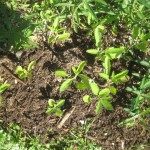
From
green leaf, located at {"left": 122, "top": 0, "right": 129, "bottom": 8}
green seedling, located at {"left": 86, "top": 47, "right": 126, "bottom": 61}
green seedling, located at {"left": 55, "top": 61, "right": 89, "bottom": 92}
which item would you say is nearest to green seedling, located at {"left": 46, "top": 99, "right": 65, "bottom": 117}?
green seedling, located at {"left": 55, "top": 61, "right": 89, "bottom": 92}

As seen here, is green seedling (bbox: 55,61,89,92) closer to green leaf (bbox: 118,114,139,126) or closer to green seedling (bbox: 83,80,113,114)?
green seedling (bbox: 83,80,113,114)

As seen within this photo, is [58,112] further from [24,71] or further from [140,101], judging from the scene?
[140,101]

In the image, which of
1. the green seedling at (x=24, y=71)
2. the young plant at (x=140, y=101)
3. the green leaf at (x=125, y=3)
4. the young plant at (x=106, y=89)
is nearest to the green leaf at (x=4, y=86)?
the green seedling at (x=24, y=71)

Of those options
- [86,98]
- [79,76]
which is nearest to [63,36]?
[79,76]

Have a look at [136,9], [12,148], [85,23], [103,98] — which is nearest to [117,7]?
[136,9]

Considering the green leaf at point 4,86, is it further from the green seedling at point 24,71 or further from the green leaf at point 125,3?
the green leaf at point 125,3

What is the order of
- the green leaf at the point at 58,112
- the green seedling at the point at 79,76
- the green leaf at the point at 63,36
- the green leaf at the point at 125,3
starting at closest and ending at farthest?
the green leaf at the point at 125,3 → the green seedling at the point at 79,76 → the green leaf at the point at 58,112 → the green leaf at the point at 63,36

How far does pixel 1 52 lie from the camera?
2.34 meters

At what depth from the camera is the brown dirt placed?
7.32 ft

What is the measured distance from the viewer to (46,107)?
2.25 m

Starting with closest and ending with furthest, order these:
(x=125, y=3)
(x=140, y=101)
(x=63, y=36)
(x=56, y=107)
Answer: (x=125, y=3) → (x=140, y=101) → (x=56, y=107) → (x=63, y=36)

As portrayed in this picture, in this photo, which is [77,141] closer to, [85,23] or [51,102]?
[51,102]

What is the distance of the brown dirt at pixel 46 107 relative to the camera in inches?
87.8

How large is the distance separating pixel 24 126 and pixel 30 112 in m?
0.11
